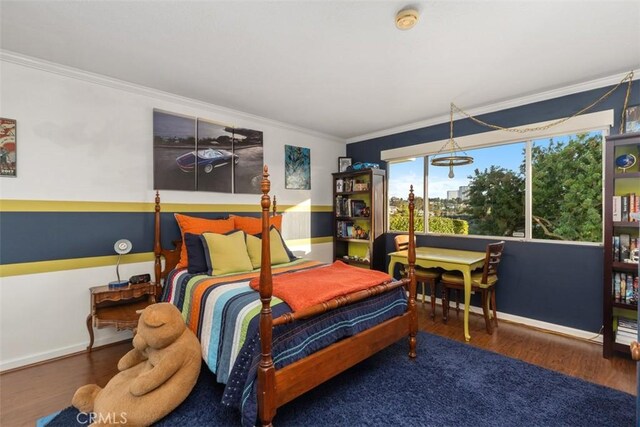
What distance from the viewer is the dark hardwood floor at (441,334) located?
1993mm

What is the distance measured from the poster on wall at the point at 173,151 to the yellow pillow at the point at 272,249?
99 centimetres

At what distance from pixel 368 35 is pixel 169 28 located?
4.58 feet

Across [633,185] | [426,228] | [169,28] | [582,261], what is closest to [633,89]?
[633,185]

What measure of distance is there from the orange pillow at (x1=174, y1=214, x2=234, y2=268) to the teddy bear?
45.1 inches

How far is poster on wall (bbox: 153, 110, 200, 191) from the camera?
3.12 metres

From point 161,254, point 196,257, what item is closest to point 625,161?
point 196,257

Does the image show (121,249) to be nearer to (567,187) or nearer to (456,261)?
(456,261)

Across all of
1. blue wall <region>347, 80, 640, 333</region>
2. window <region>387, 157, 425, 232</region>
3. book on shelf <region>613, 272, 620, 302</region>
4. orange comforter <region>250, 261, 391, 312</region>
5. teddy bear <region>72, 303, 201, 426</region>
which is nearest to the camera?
teddy bear <region>72, 303, 201, 426</region>

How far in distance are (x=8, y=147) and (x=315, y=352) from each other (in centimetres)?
290

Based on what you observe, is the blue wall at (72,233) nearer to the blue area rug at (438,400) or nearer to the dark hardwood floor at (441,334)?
the dark hardwood floor at (441,334)

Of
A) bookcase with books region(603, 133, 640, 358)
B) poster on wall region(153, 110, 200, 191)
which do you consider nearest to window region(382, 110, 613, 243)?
bookcase with books region(603, 133, 640, 358)

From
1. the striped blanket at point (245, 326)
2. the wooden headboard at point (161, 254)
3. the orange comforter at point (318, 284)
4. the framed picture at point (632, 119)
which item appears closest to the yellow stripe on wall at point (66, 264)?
the wooden headboard at point (161, 254)

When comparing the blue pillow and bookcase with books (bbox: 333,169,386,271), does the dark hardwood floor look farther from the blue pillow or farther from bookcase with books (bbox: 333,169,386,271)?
bookcase with books (bbox: 333,169,386,271)

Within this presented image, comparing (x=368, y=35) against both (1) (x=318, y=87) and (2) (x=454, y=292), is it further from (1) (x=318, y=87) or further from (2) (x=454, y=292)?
(2) (x=454, y=292)
